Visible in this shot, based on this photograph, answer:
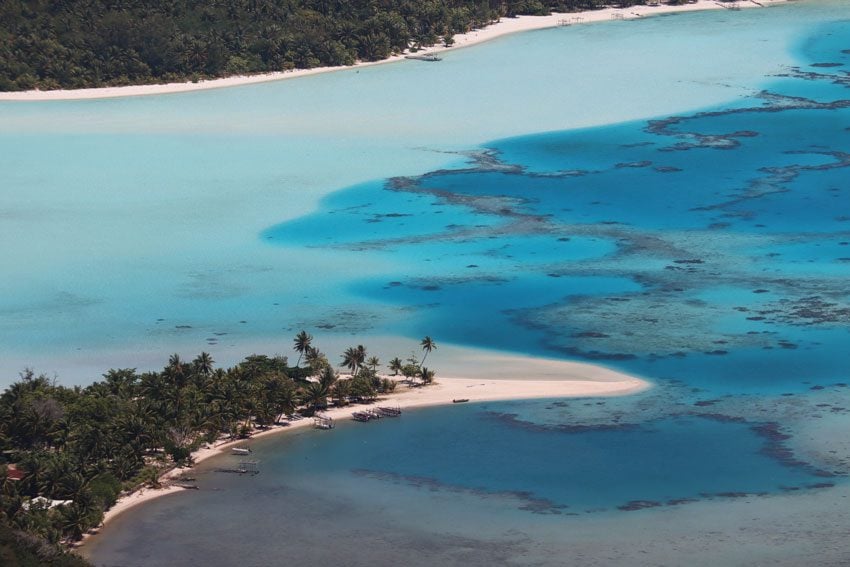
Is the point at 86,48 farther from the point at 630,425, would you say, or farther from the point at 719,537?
the point at 719,537

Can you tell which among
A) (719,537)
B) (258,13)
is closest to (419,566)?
(719,537)

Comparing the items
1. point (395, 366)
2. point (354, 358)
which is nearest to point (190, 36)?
point (395, 366)

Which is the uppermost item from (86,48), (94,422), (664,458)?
(86,48)

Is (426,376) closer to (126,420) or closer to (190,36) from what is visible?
(126,420)

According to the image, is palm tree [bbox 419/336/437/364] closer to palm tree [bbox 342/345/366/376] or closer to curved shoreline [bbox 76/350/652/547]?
curved shoreline [bbox 76/350/652/547]

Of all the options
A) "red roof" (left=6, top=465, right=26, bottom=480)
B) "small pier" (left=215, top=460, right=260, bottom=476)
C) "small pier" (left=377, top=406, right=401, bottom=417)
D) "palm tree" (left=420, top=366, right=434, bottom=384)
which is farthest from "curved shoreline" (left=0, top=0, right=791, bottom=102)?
"red roof" (left=6, top=465, right=26, bottom=480)

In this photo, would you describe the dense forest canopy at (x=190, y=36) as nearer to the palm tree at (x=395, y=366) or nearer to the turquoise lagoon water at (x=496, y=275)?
the turquoise lagoon water at (x=496, y=275)

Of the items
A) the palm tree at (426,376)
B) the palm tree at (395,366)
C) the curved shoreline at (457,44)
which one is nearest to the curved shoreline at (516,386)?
the palm tree at (426,376)
